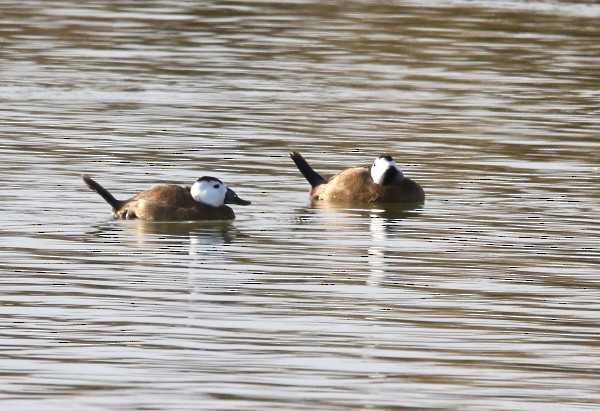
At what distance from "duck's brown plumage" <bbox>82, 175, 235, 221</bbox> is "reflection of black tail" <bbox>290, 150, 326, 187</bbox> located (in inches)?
77.2

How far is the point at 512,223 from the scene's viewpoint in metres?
15.4

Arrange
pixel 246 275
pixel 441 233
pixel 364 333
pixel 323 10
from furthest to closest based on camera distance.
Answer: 1. pixel 323 10
2. pixel 441 233
3. pixel 246 275
4. pixel 364 333

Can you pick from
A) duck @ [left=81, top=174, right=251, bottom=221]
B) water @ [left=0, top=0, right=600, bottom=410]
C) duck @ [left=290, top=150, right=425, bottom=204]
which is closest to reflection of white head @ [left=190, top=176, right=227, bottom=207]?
duck @ [left=81, top=174, right=251, bottom=221]

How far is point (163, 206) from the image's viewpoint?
1517 cm

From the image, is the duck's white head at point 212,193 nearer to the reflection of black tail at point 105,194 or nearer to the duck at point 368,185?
the reflection of black tail at point 105,194

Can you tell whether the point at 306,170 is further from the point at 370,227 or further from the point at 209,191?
the point at 209,191

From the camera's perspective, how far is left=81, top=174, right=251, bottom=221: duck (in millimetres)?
15172

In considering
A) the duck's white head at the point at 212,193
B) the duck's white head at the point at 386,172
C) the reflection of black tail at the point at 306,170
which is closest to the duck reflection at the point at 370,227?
the duck's white head at the point at 386,172

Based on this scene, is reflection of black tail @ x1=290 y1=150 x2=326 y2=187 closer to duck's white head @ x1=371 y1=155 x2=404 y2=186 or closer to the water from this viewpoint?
the water

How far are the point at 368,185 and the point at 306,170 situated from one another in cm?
65

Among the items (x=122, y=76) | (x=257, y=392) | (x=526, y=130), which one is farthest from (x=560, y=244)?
(x=122, y=76)

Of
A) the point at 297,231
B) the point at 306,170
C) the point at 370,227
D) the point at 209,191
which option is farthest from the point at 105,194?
the point at 306,170

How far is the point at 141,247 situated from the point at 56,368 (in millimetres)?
4708

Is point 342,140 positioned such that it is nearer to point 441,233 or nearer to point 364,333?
point 441,233
